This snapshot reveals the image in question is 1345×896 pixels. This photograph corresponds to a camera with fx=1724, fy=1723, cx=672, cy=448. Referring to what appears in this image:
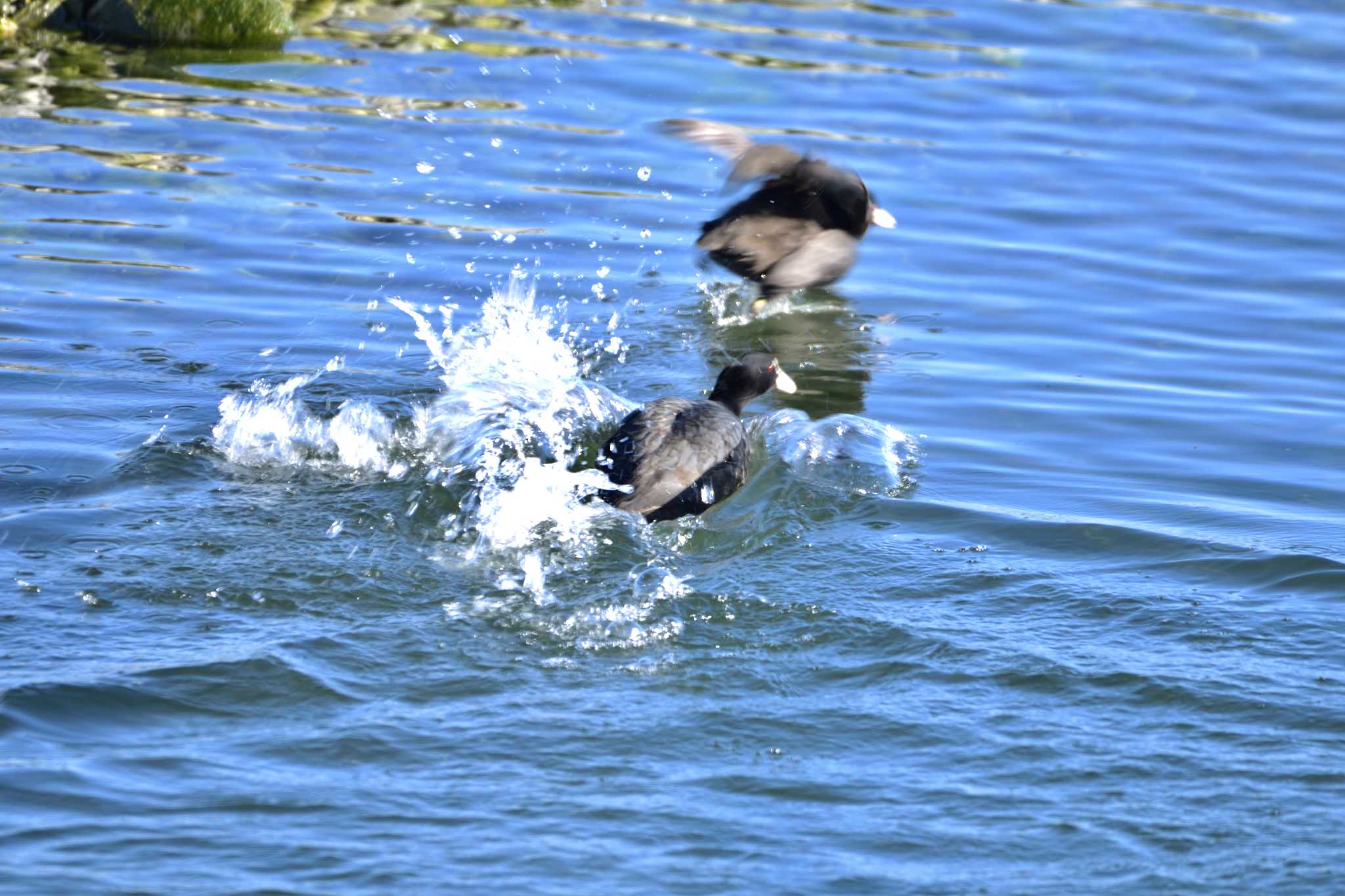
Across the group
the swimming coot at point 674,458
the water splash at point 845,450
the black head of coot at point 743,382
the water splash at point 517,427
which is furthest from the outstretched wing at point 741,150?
the swimming coot at point 674,458

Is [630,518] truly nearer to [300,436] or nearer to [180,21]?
[300,436]

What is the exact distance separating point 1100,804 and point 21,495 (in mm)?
3727

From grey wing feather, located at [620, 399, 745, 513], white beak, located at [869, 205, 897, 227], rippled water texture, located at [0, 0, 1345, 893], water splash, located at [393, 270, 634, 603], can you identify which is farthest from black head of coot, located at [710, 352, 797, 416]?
white beak, located at [869, 205, 897, 227]

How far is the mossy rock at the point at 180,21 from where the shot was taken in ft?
40.8

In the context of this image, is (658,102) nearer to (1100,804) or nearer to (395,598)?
(395,598)

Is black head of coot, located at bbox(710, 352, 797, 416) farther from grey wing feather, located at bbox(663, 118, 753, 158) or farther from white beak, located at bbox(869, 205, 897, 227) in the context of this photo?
white beak, located at bbox(869, 205, 897, 227)

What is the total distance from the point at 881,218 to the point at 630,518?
3.64 metres

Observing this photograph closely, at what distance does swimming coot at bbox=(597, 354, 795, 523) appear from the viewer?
602 cm

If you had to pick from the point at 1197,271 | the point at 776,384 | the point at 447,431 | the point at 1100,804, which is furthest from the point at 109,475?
the point at 1197,271

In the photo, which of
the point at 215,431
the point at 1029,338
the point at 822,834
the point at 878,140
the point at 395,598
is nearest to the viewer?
the point at 822,834

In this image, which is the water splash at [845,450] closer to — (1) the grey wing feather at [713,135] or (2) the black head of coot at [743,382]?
(2) the black head of coot at [743,382]

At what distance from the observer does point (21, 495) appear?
5852mm

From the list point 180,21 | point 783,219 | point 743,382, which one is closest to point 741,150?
point 783,219

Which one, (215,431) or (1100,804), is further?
(215,431)
